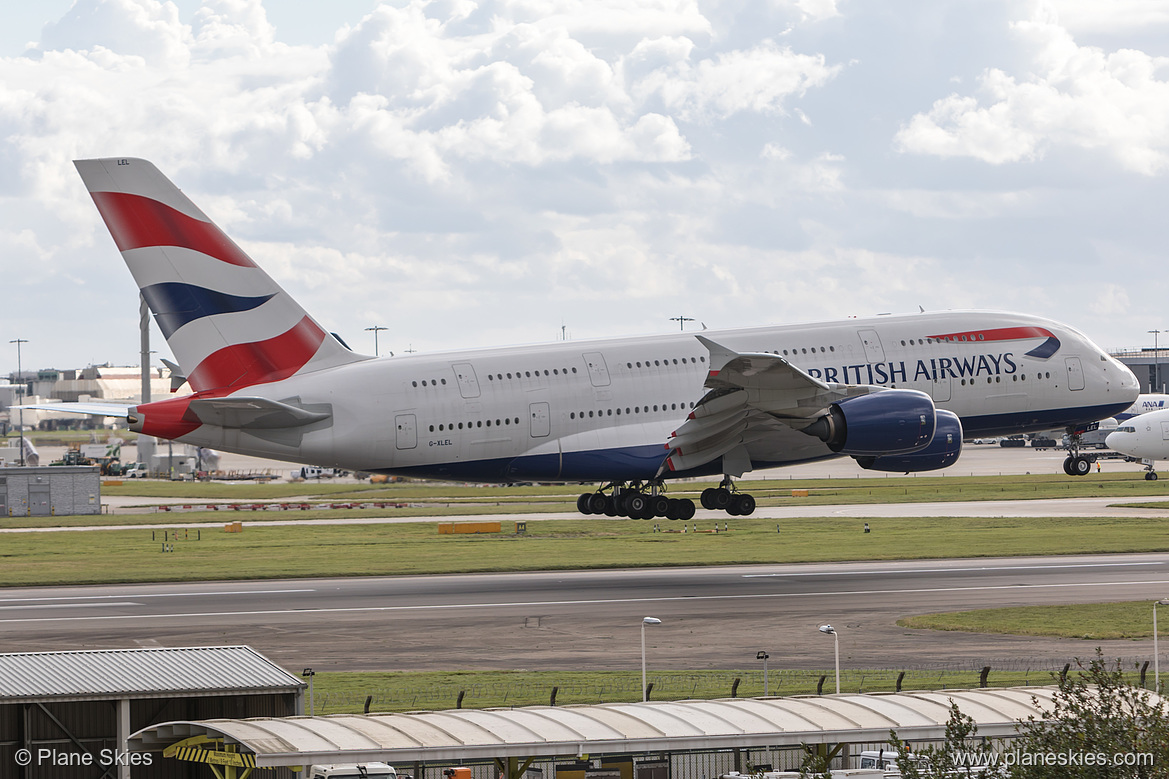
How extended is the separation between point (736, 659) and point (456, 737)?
722 inches

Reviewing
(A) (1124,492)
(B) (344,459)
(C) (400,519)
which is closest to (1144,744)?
(B) (344,459)

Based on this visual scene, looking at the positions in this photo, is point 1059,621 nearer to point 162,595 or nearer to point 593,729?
point 593,729

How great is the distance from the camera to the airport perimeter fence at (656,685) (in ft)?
105

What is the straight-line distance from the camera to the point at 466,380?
50500mm

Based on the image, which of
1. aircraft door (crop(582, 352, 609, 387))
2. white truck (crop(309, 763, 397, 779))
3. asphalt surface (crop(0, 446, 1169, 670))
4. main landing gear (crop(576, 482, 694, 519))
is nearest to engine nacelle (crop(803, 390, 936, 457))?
asphalt surface (crop(0, 446, 1169, 670))

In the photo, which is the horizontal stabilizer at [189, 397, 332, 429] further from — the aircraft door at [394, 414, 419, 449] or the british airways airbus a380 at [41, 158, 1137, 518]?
→ the aircraft door at [394, 414, 419, 449]

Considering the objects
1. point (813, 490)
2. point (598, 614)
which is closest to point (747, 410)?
point (598, 614)

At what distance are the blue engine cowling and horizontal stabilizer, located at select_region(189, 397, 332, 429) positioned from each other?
66.1 ft

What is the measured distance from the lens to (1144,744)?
1720 centimetres

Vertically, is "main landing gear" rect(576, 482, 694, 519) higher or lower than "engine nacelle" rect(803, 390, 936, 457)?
lower

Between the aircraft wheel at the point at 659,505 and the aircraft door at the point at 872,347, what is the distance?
9688 mm

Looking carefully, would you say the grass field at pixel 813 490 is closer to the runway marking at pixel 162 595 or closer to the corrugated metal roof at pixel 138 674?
the runway marking at pixel 162 595

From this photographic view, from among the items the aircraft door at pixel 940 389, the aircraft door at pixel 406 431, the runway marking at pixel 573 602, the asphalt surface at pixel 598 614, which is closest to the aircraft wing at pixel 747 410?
the aircraft door at pixel 940 389

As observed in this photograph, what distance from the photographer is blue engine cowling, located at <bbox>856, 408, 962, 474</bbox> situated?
49500mm
